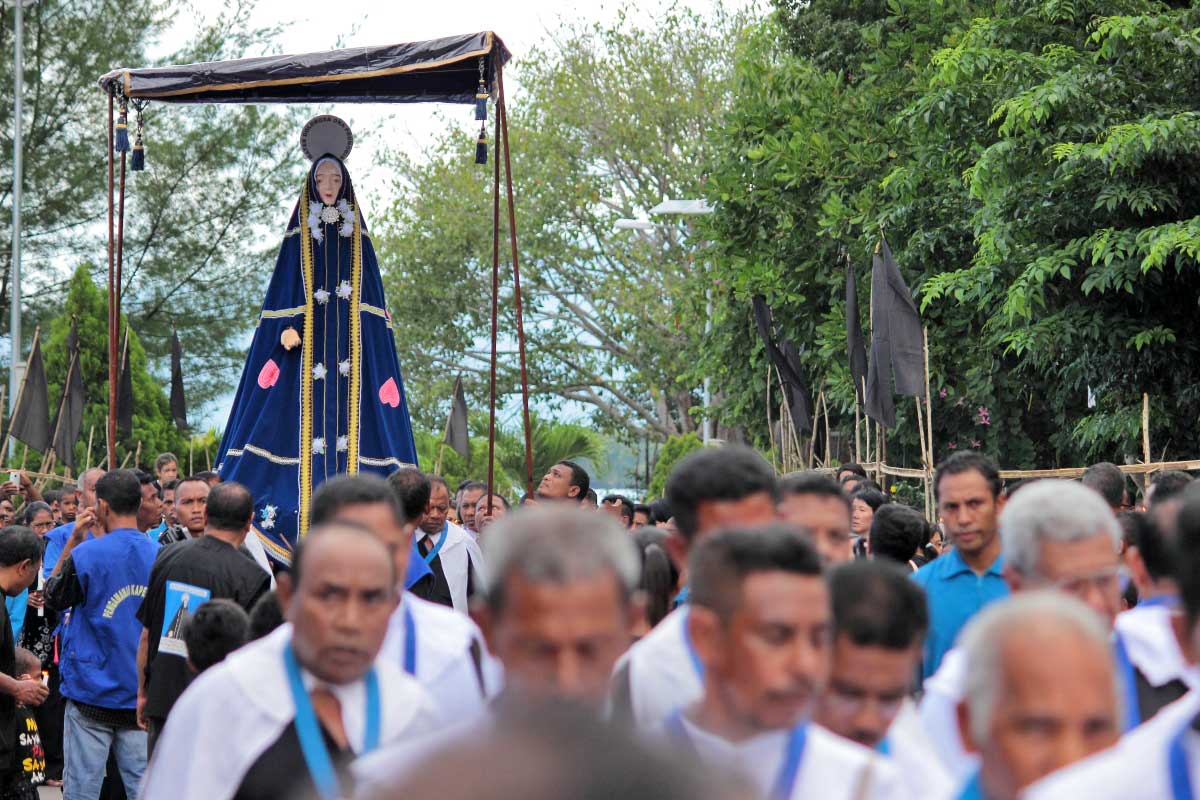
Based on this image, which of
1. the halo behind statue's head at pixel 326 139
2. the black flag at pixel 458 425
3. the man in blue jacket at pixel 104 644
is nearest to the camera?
the man in blue jacket at pixel 104 644

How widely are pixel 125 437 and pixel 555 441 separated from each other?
9721 millimetres

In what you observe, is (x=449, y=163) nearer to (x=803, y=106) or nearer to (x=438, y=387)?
(x=438, y=387)

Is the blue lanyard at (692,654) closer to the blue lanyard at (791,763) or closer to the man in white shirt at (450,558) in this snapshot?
the blue lanyard at (791,763)

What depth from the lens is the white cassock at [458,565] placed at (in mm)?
8508

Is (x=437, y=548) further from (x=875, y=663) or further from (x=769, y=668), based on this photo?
(x=769, y=668)

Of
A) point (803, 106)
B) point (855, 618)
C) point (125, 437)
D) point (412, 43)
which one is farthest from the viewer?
point (125, 437)

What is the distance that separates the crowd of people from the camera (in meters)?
1.64

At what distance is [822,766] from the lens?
2973mm

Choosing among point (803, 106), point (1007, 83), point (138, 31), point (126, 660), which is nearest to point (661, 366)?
point (138, 31)

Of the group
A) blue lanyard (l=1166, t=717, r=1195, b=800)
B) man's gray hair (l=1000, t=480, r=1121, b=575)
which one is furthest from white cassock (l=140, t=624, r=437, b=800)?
man's gray hair (l=1000, t=480, r=1121, b=575)

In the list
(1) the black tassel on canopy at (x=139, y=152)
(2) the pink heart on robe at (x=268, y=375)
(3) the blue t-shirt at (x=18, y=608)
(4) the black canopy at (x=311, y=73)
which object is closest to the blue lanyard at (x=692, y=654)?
(3) the blue t-shirt at (x=18, y=608)

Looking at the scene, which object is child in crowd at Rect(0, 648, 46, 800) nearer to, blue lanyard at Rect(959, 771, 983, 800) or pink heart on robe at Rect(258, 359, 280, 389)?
pink heart on robe at Rect(258, 359, 280, 389)

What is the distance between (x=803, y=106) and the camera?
65.1 feet

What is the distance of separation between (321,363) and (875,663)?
7.87m
